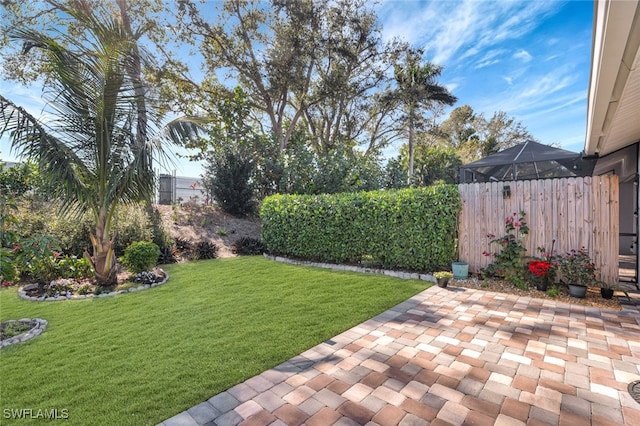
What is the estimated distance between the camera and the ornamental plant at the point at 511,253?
17.5 ft

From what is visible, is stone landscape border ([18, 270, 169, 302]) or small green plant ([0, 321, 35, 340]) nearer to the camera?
small green plant ([0, 321, 35, 340])

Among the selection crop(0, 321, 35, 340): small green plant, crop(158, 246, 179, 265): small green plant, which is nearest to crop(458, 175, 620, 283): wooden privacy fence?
crop(0, 321, 35, 340): small green plant

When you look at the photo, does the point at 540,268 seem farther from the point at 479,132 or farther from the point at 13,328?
the point at 479,132

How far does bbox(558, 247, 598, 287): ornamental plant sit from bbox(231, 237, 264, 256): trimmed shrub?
7.75 meters

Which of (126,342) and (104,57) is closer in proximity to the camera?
(126,342)

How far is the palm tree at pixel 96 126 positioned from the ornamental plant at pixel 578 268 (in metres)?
7.32

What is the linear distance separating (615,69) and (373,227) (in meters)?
4.88

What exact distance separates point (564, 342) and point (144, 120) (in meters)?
7.22

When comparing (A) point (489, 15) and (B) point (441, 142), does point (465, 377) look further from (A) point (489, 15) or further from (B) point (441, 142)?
(B) point (441, 142)

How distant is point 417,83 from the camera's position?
15.2 m

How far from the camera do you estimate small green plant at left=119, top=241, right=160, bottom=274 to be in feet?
20.2

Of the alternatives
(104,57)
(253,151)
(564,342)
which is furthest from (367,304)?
(253,151)

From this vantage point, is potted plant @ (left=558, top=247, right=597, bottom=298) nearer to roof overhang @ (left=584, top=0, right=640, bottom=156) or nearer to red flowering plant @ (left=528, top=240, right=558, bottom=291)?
red flowering plant @ (left=528, top=240, right=558, bottom=291)

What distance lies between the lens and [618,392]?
7.63 feet
